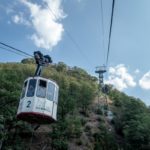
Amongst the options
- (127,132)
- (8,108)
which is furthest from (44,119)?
(127,132)

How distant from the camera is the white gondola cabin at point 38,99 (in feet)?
63.5

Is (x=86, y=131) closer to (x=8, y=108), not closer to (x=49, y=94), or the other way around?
(x=8, y=108)

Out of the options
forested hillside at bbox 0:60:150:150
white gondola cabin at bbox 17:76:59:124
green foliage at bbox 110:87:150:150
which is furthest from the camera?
green foliage at bbox 110:87:150:150

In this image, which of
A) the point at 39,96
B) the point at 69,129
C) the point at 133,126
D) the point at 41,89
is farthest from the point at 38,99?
the point at 133,126

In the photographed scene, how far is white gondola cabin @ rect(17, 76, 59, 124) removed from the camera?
63.5ft

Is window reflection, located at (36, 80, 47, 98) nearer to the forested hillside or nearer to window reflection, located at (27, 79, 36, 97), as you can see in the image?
window reflection, located at (27, 79, 36, 97)

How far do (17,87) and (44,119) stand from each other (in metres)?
16.3

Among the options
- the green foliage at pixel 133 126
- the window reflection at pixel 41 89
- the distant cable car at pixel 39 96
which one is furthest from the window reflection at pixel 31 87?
the green foliage at pixel 133 126

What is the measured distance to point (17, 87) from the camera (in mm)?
36406

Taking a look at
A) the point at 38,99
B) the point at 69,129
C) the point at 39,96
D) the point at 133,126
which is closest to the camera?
the point at 38,99

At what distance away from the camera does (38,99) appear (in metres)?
19.4

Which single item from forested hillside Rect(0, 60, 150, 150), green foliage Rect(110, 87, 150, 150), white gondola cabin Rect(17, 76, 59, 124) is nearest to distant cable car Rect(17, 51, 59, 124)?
white gondola cabin Rect(17, 76, 59, 124)

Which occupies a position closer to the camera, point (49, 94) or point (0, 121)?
point (49, 94)

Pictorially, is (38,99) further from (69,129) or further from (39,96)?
(69,129)
